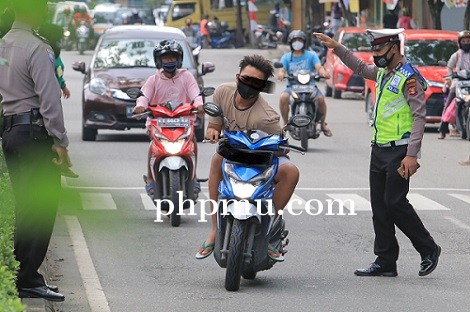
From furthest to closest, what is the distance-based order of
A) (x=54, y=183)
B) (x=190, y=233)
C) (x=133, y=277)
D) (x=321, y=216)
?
(x=321, y=216)
(x=190, y=233)
(x=133, y=277)
(x=54, y=183)

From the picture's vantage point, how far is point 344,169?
668 inches

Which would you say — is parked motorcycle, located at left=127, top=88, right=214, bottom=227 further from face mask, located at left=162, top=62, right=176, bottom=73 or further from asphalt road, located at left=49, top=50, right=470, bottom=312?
face mask, located at left=162, top=62, right=176, bottom=73

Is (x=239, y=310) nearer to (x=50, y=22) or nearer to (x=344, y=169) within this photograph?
(x=50, y=22)

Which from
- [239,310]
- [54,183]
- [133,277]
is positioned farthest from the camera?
[133,277]

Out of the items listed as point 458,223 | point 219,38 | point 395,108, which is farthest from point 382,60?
point 219,38

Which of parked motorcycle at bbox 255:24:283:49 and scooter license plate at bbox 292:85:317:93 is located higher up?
scooter license plate at bbox 292:85:317:93

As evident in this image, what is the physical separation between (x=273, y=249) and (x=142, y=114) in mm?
3649

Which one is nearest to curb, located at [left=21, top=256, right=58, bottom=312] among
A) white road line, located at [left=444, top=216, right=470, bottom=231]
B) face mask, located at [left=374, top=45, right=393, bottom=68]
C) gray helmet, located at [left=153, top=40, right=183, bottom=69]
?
face mask, located at [left=374, top=45, right=393, bottom=68]

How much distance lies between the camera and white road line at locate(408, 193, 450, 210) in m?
12.9

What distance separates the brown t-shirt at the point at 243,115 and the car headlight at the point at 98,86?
40.6 ft

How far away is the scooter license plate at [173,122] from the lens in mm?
11383

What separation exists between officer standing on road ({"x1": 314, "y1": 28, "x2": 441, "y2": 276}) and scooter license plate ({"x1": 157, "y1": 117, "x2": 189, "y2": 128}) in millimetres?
3064

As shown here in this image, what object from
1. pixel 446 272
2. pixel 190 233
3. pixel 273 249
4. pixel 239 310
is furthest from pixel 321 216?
pixel 239 310

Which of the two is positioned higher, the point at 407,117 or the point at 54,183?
the point at 54,183
